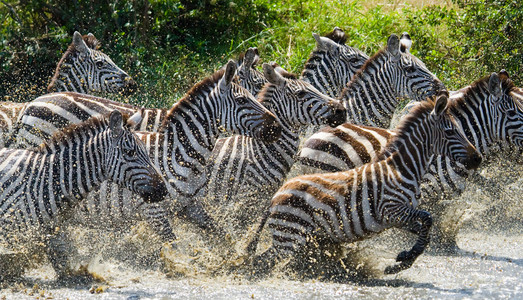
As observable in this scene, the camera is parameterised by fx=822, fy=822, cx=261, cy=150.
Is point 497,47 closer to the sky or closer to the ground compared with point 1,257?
closer to the sky

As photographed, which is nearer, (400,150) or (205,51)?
(400,150)

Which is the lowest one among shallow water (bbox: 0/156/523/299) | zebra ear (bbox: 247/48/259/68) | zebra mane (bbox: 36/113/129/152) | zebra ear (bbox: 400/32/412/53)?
shallow water (bbox: 0/156/523/299)

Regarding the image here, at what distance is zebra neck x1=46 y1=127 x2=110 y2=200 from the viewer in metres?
7.78

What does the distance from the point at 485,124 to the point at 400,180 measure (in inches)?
90.4

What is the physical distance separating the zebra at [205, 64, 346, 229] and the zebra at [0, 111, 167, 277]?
1.58 meters

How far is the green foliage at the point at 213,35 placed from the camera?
46.4 ft

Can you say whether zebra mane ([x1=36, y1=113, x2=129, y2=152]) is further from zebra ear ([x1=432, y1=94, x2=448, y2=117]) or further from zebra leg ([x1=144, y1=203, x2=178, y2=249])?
zebra ear ([x1=432, y1=94, x2=448, y2=117])

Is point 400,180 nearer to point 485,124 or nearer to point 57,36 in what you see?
point 485,124

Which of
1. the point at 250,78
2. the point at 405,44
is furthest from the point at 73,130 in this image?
the point at 405,44

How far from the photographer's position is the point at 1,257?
7707 mm

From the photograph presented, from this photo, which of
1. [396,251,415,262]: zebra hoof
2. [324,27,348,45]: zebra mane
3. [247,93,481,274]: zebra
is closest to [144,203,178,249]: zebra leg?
[247,93,481,274]: zebra


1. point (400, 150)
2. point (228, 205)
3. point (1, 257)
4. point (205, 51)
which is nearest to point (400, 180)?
point (400, 150)

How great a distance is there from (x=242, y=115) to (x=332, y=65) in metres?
3.59

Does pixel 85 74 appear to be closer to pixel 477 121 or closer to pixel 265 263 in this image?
pixel 265 263
